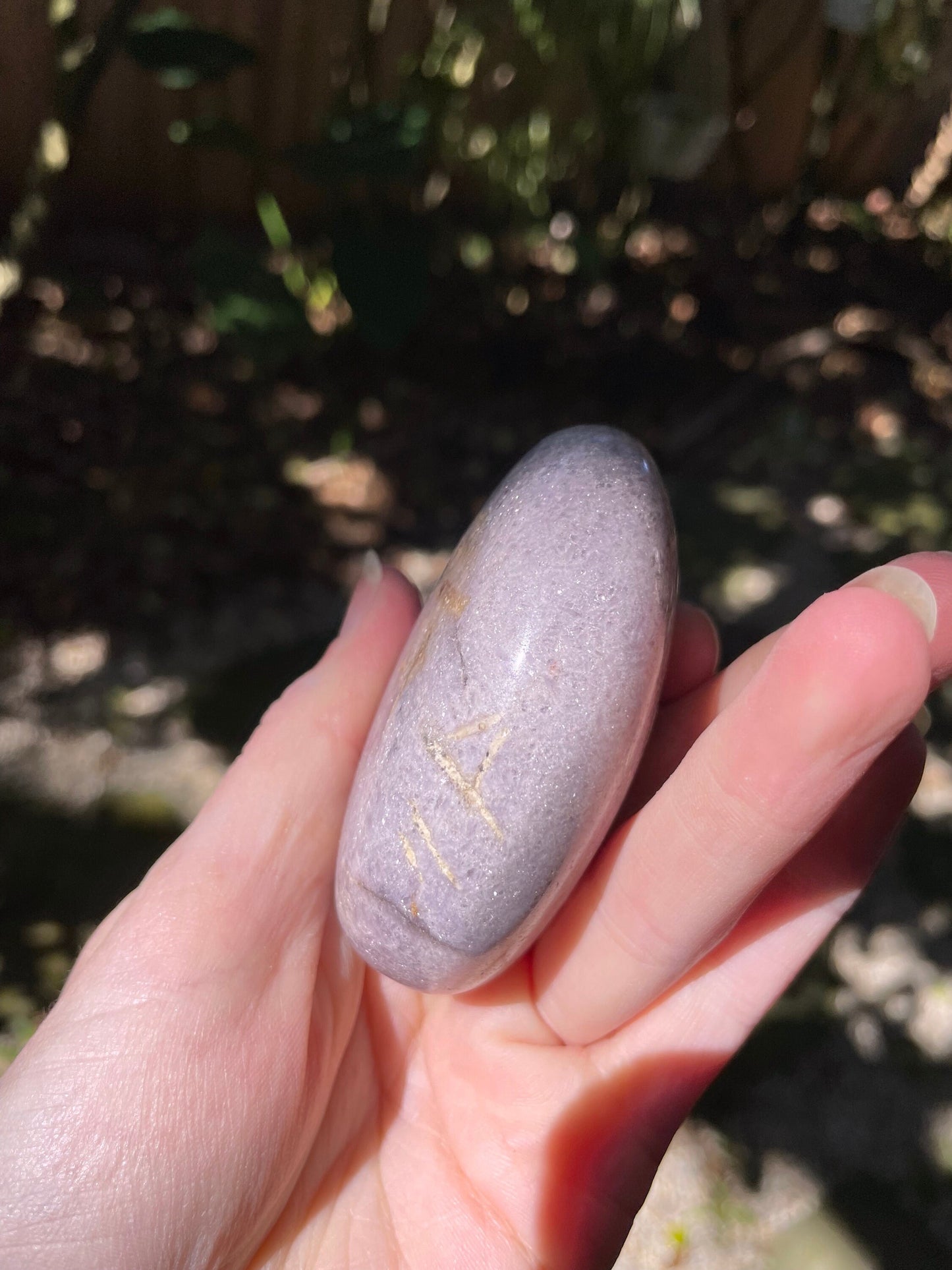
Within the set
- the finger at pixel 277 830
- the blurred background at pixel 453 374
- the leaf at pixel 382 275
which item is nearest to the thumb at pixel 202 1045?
the finger at pixel 277 830

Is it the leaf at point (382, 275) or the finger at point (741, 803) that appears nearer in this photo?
the finger at point (741, 803)

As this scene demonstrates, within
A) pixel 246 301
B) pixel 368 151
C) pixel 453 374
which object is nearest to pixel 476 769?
pixel 368 151

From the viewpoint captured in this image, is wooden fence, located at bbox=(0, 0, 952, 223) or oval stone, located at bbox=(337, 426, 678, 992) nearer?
oval stone, located at bbox=(337, 426, 678, 992)

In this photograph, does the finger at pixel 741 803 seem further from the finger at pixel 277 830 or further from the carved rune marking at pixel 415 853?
the finger at pixel 277 830

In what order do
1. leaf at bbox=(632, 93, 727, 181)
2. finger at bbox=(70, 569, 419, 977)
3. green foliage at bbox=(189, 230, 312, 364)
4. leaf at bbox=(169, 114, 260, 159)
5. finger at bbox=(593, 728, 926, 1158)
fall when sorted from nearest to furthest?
finger at bbox=(70, 569, 419, 977) < finger at bbox=(593, 728, 926, 1158) < leaf at bbox=(169, 114, 260, 159) < green foliage at bbox=(189, 230, 312, 364) < leaf at bbox=(632, 93, 727, 181)

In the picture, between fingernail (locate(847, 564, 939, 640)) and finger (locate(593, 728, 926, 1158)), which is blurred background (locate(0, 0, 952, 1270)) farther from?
fingernail (locate(847, 564, 939, 640))

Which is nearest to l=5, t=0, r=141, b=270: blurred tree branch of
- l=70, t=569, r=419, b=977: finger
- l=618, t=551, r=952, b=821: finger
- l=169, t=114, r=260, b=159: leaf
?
l=169, t=114, r=260, b=159: leaf
